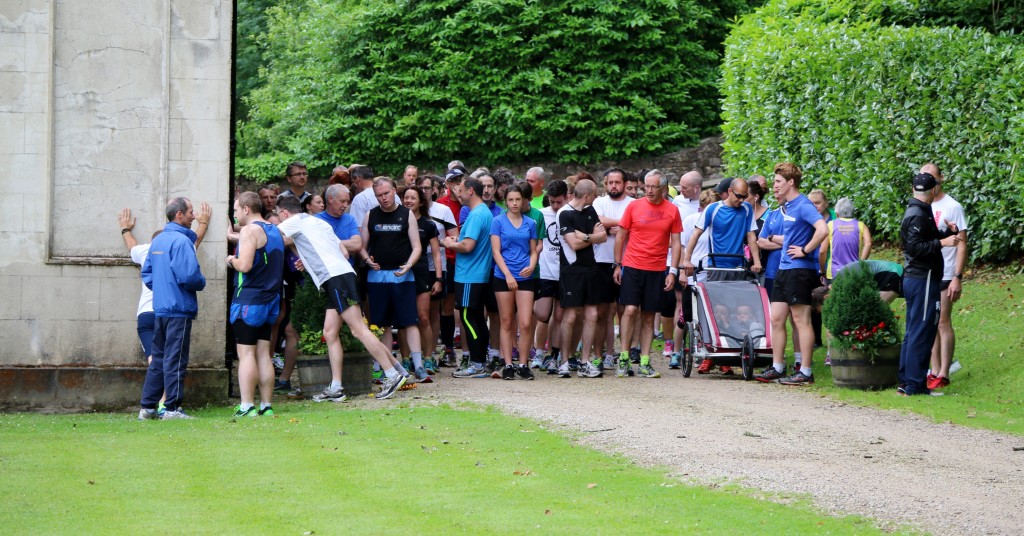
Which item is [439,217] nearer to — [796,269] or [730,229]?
[730,229]

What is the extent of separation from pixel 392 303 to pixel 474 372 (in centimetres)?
135

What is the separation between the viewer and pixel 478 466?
8.66 meters

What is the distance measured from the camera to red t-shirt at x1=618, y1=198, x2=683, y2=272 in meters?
14.1

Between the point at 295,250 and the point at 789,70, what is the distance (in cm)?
1011

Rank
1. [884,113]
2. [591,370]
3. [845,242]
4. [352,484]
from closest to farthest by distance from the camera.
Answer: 1. [352,484]
2. [591,370]
3. [845,242]
4. [884,113]

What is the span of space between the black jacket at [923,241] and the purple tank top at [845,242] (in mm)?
2392

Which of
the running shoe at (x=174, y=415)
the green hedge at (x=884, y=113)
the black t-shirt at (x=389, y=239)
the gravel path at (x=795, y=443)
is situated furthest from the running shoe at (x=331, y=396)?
the green hedge at (x=884, y=113)

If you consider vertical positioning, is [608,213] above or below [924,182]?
below

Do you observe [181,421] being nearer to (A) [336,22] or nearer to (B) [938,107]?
(B) [938,107]

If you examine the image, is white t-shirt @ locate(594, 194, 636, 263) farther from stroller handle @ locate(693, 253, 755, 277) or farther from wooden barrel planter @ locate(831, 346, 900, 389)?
wooden barrel planter @ locate(831, 346, 900, 389)

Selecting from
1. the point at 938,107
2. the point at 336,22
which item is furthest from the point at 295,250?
the point at 336,22

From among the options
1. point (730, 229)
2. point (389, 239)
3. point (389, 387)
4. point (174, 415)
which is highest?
point (730, 229)

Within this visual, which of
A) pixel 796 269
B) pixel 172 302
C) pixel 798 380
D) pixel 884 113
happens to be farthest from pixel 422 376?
pixel 884 113

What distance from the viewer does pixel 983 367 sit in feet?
44.1
